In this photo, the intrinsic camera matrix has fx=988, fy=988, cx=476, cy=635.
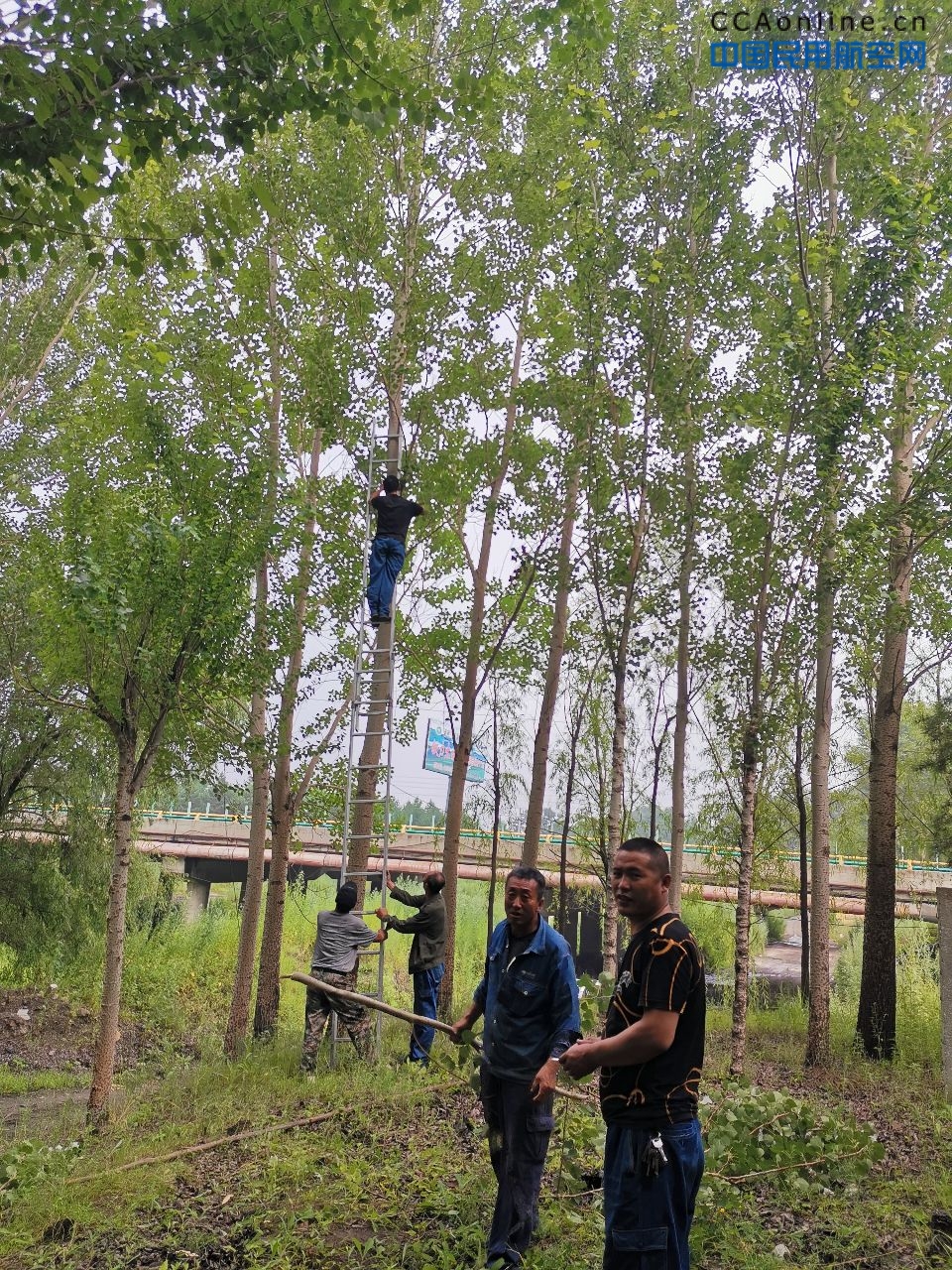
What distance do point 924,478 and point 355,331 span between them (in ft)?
26.1

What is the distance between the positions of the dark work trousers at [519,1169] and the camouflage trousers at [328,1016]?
4.70 meters

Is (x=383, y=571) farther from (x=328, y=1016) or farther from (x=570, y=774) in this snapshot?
(x=570, y=774)

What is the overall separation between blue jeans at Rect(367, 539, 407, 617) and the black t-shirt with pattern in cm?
815

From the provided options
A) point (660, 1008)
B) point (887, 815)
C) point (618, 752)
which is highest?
point (618, 752)

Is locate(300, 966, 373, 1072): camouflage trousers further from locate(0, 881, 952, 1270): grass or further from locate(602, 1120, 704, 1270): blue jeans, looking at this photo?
locate(602, 1120, 704, 1270): blue jeans

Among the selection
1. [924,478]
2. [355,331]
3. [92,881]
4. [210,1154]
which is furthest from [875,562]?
[92,881]

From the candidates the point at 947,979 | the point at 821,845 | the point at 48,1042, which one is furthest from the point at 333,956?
the point at 48,1042

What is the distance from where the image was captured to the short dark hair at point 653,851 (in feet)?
12.7

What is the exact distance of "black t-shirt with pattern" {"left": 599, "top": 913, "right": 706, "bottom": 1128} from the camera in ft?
12.0

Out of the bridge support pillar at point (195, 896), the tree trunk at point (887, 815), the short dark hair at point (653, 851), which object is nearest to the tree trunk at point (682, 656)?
the tree trunk at point (887, 815)

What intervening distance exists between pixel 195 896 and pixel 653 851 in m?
34.0

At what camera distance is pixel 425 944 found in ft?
34.4

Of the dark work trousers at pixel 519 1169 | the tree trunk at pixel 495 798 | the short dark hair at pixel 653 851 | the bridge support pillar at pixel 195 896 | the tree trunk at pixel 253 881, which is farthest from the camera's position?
the bridge support pillar at pixel 195 896

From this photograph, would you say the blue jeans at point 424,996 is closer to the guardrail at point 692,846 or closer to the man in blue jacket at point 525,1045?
the man in blue jacket at point 525,1045
